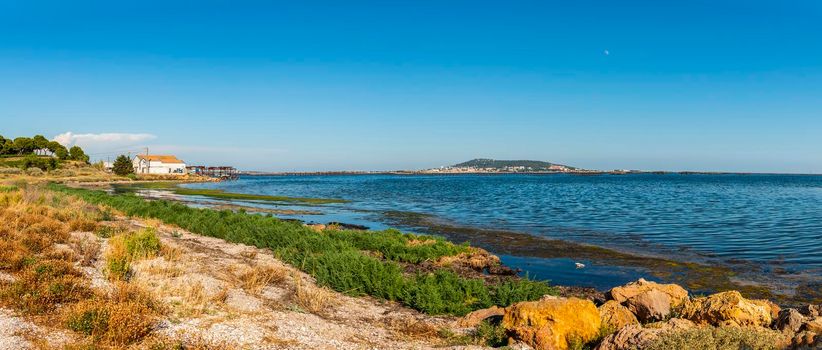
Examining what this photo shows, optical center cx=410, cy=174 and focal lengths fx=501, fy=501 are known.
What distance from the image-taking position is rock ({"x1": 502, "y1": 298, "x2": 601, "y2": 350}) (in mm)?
8008

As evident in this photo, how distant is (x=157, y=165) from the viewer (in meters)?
136

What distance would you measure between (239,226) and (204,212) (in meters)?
5.46

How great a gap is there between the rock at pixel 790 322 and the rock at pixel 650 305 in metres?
1.69

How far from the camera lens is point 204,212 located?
25.4m

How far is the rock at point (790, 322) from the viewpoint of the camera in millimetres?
7539

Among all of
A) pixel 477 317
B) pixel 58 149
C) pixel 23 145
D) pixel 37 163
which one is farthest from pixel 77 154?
pixel 477 317

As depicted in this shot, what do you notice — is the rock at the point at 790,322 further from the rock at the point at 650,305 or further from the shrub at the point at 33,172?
the shrub at the point at 33,172

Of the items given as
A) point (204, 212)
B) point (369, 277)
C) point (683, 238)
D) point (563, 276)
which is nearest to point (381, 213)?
point (204, 212)

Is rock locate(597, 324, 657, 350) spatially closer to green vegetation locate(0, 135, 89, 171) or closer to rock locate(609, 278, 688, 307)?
rock locate(609, 278, 688, 307)

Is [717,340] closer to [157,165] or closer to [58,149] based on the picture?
[58,149]

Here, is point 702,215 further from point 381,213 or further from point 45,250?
point 45,250


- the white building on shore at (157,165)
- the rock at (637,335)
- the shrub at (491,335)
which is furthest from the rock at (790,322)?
the white building on shore at (157,165)

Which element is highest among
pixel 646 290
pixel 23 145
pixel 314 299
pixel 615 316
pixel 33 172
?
pixel 23 145

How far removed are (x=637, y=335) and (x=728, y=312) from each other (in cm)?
205
